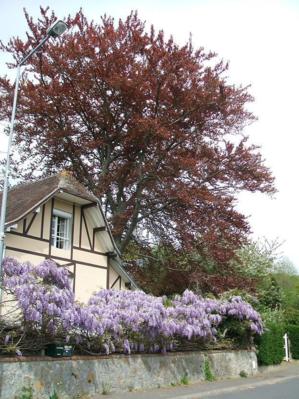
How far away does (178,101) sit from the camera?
23297 mm

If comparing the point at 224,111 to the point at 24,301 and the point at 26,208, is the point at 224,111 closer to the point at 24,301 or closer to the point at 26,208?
the point at 26,208

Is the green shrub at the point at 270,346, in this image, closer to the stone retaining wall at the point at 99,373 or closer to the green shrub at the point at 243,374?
the green shrub at the point at 243,374

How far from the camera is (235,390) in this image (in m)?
15.7

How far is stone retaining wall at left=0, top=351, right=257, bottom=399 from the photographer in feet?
37.4

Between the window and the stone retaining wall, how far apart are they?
5.79 metres

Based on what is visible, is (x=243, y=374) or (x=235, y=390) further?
(x=243, y=374)

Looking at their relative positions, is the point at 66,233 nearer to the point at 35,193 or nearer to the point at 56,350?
the point at 35,193

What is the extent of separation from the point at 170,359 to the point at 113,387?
9.40ft

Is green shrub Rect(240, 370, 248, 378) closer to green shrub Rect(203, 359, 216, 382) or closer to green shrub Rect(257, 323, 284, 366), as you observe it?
green shrub Rect(257, 323, 284, 366)

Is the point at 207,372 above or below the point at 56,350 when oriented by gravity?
below

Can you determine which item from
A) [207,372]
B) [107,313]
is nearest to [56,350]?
[107,313]

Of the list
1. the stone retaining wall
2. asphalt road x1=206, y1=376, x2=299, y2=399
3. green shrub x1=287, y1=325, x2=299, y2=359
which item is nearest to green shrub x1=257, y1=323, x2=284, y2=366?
the stone retaining wall

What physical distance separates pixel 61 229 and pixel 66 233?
239mm

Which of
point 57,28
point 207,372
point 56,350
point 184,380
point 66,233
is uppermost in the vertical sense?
point 57,28
